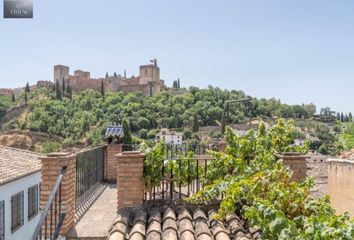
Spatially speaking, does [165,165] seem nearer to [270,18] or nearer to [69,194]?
[69,194]

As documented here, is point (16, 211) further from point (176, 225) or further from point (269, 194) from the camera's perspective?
point (269, 194)

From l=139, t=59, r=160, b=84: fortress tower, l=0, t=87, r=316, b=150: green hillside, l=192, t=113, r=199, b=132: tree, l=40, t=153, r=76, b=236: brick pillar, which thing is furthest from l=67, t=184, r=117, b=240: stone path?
l=139, t=59, r=160, b=84: fortress tower

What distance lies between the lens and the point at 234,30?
38.0ft

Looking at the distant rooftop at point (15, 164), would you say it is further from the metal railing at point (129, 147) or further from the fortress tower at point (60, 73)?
the fortress tower at point (60, 73)

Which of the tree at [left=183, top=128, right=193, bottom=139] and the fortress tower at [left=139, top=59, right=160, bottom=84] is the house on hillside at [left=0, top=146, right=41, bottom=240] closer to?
the tree at [left=183, top=128, right=193, bottom=139]

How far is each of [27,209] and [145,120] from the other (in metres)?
54.6

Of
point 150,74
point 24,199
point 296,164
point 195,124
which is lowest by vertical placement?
point 24,199

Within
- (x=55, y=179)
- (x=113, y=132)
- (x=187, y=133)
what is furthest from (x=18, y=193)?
(x=187, y=133)

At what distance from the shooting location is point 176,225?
3.96 metres

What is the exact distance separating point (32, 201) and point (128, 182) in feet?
34.3

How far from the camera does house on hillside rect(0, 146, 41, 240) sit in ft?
35.6

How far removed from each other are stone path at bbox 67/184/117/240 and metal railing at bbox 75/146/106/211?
238 mm

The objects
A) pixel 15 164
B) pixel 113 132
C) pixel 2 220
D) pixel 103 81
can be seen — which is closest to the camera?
pixel 113 132

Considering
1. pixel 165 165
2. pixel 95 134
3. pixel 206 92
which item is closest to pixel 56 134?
pixel 95 134
